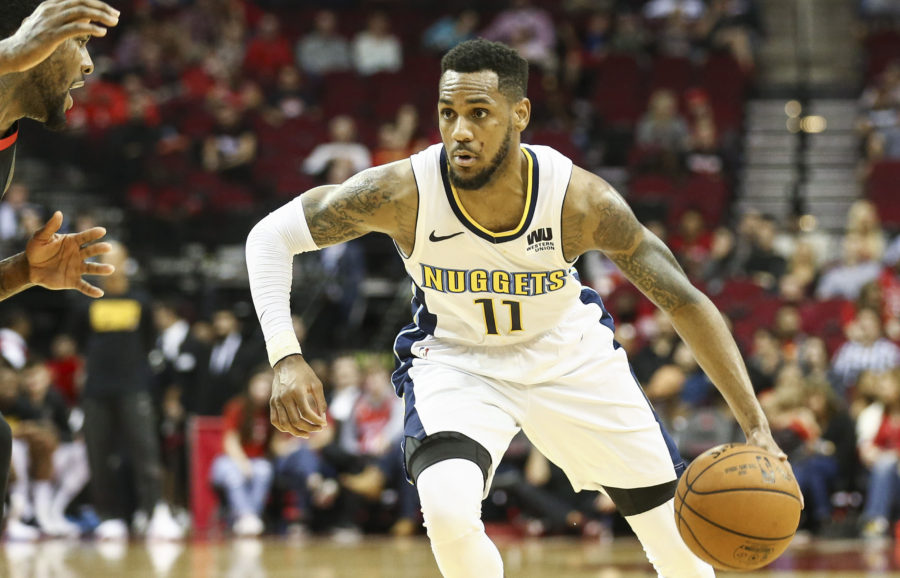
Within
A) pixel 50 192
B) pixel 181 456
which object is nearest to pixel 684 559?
pixel 181 456

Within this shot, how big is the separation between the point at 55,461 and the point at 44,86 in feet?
24.7

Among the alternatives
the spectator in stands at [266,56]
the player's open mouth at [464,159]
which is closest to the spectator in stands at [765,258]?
the spectator in stands at [266,56]

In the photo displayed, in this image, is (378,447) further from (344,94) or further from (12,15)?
(12,15)

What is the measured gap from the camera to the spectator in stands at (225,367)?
36.4 ft

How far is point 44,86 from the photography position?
382cm

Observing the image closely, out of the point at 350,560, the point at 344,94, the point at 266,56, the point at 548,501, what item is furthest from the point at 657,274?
the point at 266,56

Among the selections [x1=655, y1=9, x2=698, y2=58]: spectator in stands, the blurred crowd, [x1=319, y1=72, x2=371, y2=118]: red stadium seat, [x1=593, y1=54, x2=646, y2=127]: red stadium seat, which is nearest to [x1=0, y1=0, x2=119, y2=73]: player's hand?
the blurred crowd

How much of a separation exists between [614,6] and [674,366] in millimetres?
7875

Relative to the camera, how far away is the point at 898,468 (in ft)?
31.1

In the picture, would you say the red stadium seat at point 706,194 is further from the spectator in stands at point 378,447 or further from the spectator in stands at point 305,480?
the spectator in stands at point 305,480

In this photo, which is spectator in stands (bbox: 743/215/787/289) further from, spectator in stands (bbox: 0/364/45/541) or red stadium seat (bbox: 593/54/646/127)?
spectator in stands (bbox: 0/364/45/541)

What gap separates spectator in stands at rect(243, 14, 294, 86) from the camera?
15.4m

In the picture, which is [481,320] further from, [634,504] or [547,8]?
[547,8]

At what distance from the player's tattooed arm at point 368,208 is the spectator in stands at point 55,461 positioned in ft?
21.6
